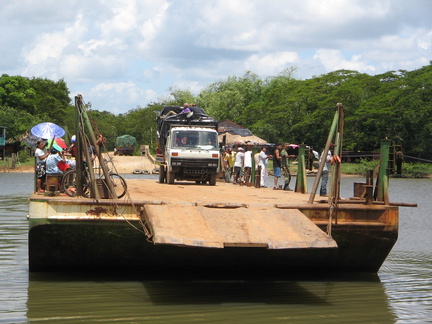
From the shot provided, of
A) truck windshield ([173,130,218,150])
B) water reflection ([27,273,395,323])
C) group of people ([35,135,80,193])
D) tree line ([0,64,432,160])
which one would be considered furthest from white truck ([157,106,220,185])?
tree line ([0,64,432,160])

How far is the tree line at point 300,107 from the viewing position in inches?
2638

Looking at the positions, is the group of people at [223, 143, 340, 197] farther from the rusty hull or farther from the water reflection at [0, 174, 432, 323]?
the water reflection at [0, 174, 432, 323]

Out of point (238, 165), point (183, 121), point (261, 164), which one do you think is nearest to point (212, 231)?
point (183, 121)

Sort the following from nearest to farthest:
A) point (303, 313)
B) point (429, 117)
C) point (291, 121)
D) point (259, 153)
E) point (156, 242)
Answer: point (156, 242) → point (303, 313) → point (259, 153) → point (429, 117) → point (291, 121)

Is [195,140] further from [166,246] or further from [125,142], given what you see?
[125,142]

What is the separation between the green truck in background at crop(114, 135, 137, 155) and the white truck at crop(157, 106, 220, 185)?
63.6 meters

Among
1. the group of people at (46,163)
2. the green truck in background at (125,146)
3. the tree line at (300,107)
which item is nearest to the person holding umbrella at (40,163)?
the group of people at (46,163)

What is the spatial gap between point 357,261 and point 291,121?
69.6 metres

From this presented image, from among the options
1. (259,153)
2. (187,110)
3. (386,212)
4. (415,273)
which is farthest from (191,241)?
(259,153)

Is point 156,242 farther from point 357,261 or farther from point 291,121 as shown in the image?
point 291,121

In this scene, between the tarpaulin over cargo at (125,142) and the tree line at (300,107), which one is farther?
the tarpaulin over cargo at (125,142)

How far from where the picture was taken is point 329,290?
11.8 metres

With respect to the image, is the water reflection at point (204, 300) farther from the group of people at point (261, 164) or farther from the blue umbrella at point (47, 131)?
the group of people at point (261, 164)

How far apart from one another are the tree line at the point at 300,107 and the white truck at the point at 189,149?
837 inches
